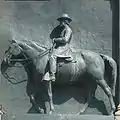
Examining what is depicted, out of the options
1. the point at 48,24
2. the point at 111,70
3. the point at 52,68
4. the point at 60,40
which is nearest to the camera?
the point at 52,68

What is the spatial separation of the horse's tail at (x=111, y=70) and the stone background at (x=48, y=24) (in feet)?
0.75

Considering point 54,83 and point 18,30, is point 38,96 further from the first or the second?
point 18,30

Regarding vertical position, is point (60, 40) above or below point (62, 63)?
above

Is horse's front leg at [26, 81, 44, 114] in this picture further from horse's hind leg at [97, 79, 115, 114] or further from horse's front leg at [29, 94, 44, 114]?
horse's hind leg at [97, 79, 115, 114]

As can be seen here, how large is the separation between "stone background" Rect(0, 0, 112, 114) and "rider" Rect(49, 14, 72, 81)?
170 mm

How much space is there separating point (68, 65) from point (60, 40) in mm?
550

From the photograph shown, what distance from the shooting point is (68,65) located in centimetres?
1096

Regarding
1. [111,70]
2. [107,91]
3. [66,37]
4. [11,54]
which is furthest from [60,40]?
[107,91]

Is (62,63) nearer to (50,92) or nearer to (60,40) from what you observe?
(60,40)

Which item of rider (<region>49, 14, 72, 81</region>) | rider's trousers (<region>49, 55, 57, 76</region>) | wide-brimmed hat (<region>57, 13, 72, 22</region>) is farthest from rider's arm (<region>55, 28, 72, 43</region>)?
rider's trousers (<region>49, 55, 57, 76</region>)

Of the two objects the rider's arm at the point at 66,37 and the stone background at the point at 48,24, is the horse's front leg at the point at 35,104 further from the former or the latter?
the rider's arm at the point at 66,37

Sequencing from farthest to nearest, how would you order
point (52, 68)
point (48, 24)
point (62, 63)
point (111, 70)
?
point (48, 24)
point (111, 70)
point (62, 63)
point (52, 68)

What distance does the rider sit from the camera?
1080 cm

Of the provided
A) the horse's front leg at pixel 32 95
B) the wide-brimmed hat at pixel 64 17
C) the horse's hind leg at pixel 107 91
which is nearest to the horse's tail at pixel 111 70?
the horse's hind leg at pixel 107 91
